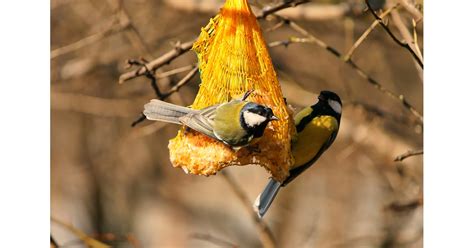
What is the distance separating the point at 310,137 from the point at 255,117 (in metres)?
0.38

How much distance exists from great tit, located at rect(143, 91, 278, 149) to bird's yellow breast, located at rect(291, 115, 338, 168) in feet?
0.93

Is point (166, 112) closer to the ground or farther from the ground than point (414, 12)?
farther from the ground

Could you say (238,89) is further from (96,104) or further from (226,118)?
(96,104)

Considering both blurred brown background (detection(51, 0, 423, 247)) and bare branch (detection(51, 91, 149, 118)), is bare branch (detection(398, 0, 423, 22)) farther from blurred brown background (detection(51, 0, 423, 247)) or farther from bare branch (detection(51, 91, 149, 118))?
bare branch (detection(51, 91, 149, 118))

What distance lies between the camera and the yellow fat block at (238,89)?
1.72 m

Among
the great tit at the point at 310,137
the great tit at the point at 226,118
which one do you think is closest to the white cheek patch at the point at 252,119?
the great tit at the point at 226,118

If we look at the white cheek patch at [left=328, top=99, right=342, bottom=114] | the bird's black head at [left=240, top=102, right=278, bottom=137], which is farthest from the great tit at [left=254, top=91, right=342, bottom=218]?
the bird's black head at [left=240, top=102, right=278, bottom=137]

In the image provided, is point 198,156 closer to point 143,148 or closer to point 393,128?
point 393,128

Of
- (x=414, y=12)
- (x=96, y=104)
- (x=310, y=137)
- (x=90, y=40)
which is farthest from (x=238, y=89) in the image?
→ (x=96, y=104)

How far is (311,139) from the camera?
6.43 feet

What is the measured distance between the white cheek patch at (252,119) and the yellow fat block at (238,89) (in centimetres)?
10

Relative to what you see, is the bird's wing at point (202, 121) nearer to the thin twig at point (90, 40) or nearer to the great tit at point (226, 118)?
the great tit at point (226, 118)

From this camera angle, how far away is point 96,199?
209 inches

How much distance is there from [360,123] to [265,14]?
123 centimetres
